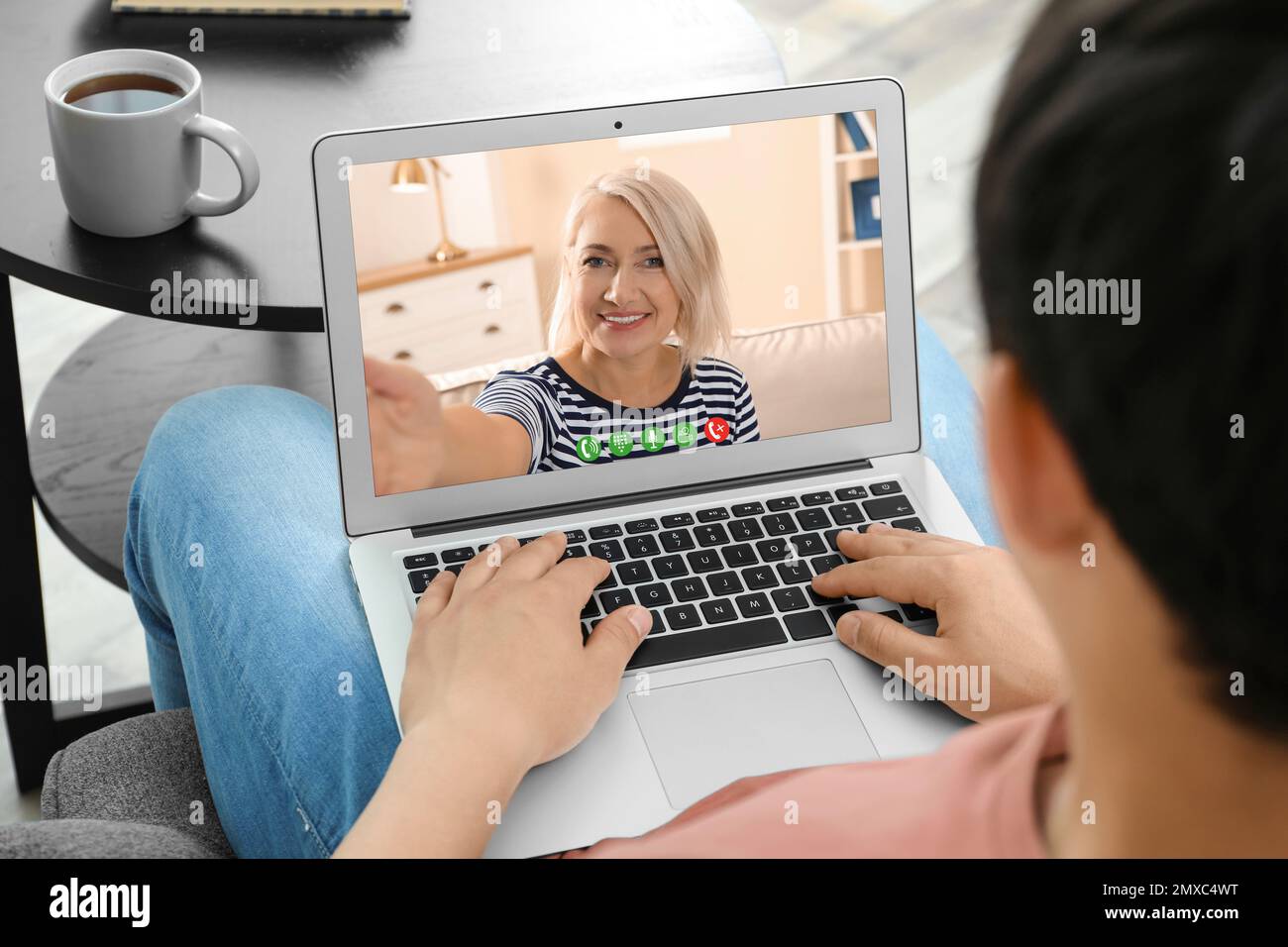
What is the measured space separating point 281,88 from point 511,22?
10.2 inches

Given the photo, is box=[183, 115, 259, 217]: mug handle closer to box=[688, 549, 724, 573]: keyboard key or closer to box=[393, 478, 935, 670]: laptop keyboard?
box=[393, 478, 935, 670]: laptop keyboard

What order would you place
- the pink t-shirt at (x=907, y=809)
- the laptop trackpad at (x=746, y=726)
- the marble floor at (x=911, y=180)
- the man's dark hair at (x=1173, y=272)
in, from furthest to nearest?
the marble floor at (x=911, y=180), the laptop trackpad at (x=746, y=726), the pink t-shirt at (x=907, y=809), the man's dark hair at (x=1173, y=272)

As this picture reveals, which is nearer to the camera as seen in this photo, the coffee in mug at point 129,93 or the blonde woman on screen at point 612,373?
the blonde woman on screen at point 612,373

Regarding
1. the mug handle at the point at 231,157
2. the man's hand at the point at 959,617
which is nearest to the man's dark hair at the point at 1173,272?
the man's hand at the point at 959,617

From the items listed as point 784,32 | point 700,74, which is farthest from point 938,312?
point 700,74

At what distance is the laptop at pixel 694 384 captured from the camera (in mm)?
817

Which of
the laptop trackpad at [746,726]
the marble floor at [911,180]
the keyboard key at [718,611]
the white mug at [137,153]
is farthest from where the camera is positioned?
the marble floor at [911,180]

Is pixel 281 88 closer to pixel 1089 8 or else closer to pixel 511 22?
pixel 511 22

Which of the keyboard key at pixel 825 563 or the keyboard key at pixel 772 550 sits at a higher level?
the keyboard key at pixel 772 550

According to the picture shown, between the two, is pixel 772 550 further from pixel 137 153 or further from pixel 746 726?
pixel 137 153

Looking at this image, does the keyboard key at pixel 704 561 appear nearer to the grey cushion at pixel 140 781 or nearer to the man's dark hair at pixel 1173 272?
the grey cushion at pixel 140 781

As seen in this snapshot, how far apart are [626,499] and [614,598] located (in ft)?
0.38

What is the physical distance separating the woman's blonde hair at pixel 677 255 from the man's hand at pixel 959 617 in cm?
21

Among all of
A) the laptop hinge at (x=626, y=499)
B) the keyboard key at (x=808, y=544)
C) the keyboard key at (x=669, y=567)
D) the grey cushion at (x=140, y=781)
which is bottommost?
the grey cushion at (x=140, y=781)
